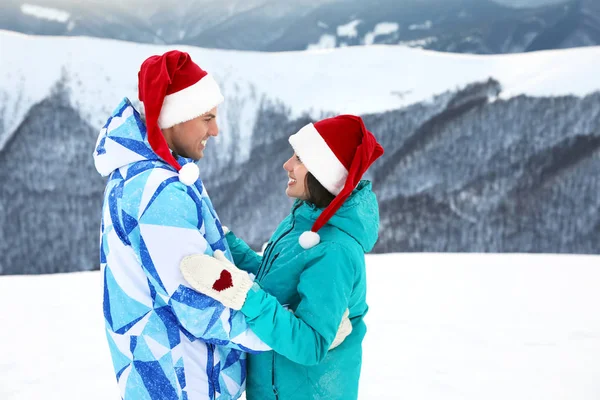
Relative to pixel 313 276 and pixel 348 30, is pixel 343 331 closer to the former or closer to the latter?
pixel 313 276

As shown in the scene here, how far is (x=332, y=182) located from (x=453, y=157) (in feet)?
23.4

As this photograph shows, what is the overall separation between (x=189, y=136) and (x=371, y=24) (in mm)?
8990

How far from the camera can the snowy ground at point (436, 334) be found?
7.47 ft

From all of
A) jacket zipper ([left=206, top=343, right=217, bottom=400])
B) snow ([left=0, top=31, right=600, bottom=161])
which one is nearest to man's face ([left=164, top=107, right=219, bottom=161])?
jacket zipper ([left=206, top=343, right=217, bottom=400])

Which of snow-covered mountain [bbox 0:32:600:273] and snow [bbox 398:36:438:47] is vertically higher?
snow [bbox 398:36:438:47]

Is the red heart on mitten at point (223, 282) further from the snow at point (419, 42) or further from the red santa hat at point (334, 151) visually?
the snow at point (419, 42)

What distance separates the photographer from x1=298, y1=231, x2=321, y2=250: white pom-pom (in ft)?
3.83

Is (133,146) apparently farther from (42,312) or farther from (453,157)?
(453,157)

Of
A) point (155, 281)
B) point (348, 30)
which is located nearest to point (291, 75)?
point (348, 30)

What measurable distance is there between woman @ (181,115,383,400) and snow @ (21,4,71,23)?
856cm

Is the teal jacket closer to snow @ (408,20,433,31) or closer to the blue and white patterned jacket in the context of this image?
the blue and white patterned jacket

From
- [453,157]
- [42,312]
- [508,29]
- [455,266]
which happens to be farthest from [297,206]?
[508,29]

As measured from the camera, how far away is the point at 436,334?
2859 mm

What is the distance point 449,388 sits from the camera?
2258 mm
